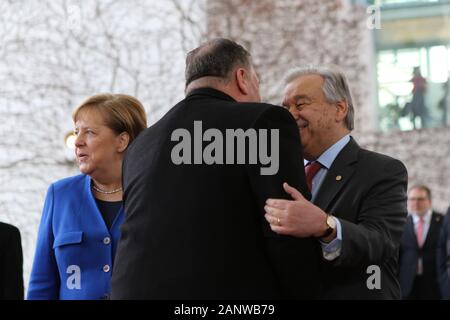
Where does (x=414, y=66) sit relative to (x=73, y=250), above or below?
above

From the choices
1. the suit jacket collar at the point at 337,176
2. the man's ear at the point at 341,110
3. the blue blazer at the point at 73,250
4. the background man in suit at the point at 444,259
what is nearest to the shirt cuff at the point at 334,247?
the suit jacket collar at the point at 337,176

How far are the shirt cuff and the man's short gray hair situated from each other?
615 millimetres

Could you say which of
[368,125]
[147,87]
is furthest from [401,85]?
[147,87]

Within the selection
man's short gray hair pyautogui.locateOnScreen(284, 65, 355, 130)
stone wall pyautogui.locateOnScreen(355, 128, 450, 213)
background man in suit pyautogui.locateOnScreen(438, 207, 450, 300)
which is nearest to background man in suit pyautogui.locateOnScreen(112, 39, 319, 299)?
man's short gray hair pyautogui.locateOnScreen(284, 65, 355, 130)

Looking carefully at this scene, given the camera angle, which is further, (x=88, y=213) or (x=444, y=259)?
(x=444, y=259)

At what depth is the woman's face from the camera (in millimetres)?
3518

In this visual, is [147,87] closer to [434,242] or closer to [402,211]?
[434,242]

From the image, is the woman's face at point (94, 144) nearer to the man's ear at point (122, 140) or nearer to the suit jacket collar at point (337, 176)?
the man's ear at point (122, 140)

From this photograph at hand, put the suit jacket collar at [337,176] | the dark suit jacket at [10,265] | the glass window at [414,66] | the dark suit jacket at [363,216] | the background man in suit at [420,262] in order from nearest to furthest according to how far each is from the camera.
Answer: the dark suit jacket at [363,216]
the suit jacket collar at [337,176]
the dark suit jacket at [10,265]
the background man in suit at [420,262]
the glass window at [414,66]

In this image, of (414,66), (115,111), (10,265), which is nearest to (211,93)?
(115,111)

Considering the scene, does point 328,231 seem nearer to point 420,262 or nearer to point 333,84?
point 333,84

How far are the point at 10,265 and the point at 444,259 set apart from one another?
213 inches

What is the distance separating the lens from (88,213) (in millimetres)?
3479

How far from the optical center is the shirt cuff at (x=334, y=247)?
2668mm
